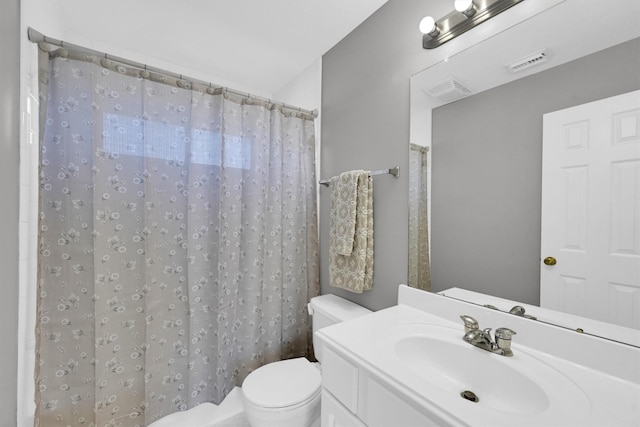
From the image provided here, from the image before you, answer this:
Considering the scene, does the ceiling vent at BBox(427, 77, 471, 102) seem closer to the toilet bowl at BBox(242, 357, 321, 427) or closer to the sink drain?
the sink drain

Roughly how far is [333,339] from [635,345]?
33.4 inches

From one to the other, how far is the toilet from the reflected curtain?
435 millimetres

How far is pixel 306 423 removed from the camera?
1.20m

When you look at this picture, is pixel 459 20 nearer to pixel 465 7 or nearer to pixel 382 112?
pixel 465 7

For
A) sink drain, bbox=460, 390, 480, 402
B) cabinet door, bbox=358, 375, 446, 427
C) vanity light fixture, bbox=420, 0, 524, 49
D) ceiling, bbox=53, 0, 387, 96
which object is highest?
ceiling, bbox=53, 0, 387, 96

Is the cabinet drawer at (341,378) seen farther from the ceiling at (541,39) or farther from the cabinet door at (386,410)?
the ceiling at (541,39)

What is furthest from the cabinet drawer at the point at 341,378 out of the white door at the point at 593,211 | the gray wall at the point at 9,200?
the gray wall at the point at 9,200

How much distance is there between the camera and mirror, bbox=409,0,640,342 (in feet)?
2.55

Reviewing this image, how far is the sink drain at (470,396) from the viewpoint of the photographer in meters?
0.79

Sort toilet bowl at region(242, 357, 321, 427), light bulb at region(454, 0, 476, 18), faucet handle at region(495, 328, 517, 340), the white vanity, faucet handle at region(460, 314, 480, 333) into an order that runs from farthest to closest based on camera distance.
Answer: toilet bowl at region(242, 357, 321, 427), light bulb at region(454, 0, 476, 18), faucet handle at region(460, 314, 480, 333), faucet handle at region(495, 328, 517, 340), the white vanity

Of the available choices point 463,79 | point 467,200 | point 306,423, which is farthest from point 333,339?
point 463,79

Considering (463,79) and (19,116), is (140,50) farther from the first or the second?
(463,79)

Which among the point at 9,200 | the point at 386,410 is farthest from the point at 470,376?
the point at 9,200

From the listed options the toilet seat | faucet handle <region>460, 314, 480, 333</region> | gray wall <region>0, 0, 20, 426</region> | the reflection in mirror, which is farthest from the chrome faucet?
gray wall <region>0, 0, 20, 426</region>
